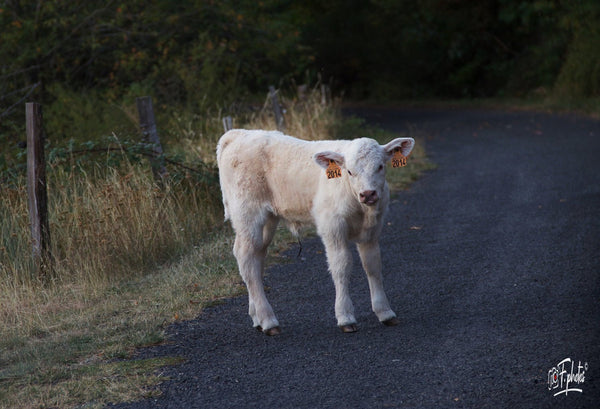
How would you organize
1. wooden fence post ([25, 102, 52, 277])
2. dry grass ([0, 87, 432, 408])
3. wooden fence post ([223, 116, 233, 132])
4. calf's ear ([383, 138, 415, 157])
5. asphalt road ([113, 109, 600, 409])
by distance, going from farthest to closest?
wooden fence post ([223, 116, 233, 132]) < wooden fence post ([25, 102, 52, 277]) < calf's ear ([383, 138, 415, 157]) < dry grass ([0, 87, 432, 408]) < asphalt road ([113, 109, 600, 409])

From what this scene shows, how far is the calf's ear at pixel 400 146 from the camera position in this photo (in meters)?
6.24

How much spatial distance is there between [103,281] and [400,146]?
3.70 meters

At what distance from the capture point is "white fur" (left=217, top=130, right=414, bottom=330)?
6152 mm

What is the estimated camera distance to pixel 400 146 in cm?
636

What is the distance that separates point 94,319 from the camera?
703 cm

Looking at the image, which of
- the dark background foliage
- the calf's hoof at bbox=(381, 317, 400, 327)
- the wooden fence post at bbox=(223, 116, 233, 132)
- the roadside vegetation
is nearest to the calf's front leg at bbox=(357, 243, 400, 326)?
the calf's hoof at bbox=(381, 317, 400, 327)

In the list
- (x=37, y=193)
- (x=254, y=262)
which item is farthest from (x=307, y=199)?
(x=37, y=193)

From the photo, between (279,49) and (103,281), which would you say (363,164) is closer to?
(103,281)

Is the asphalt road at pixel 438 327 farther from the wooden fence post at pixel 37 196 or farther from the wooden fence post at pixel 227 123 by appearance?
the wooden fence post at pixel 227 123

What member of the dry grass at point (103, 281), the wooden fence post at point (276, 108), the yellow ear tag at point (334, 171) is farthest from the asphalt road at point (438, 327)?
the wooden fence post at point (276, 108)

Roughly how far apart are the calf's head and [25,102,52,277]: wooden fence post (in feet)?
12.0
